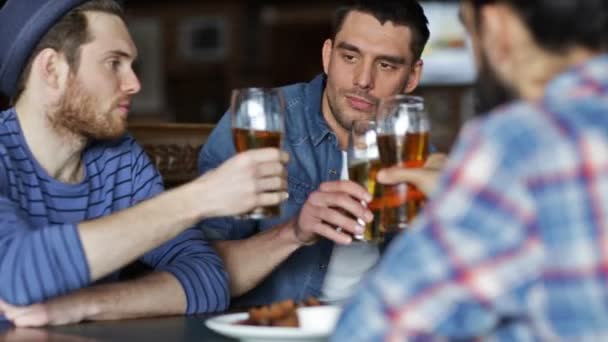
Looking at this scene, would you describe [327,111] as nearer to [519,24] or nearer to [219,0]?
[519,24]

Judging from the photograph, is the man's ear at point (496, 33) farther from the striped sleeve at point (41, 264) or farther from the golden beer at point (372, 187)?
the striped sleeve at point (41, 264)

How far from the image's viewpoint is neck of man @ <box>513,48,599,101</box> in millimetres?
917

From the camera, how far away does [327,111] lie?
2494mm

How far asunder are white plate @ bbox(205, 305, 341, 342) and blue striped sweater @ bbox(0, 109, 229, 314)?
0.33 metres

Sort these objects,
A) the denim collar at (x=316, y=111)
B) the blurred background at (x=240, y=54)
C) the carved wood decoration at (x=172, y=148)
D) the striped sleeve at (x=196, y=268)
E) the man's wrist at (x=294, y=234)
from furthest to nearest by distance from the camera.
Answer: the blurred background at (x=240, y=54) → the carved wood decoration at (x=172, y=148) → the denim collar at (x=316, y=111) → the man's wrist at (x=294, y=234) → the striped sleeve at (x=196, y=268)

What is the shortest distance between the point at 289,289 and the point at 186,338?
90cm

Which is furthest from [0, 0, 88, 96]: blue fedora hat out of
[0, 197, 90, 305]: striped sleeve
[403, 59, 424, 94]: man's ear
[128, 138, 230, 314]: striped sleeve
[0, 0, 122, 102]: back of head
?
[403, 59, 424, 94]: man's ear

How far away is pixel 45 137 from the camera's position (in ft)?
6.47

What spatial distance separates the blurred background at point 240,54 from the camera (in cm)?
812

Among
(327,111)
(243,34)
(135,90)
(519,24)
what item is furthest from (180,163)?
(243,34)

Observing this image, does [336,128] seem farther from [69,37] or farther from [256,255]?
[69,37]

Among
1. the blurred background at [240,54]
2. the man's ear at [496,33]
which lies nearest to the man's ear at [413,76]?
the man's ear at [496,33]

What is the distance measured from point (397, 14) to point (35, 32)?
944 millimetres

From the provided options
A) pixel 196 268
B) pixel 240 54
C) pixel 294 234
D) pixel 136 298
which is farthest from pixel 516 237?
pixel 240 54
